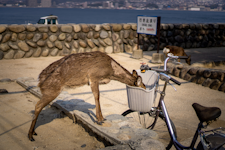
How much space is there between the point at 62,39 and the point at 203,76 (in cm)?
664

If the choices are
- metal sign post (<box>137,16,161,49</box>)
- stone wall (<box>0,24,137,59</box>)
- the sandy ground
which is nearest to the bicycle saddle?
the sandy ground

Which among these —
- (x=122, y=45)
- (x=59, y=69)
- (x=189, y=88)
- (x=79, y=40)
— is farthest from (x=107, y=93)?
(x=122, y=45)

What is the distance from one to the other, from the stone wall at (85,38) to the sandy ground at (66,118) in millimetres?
2587

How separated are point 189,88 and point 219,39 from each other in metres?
9.66

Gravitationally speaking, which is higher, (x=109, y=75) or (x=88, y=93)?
(x=109, y=75)

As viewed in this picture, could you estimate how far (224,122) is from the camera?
480 centimetres

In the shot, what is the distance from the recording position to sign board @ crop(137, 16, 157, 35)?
1074cm

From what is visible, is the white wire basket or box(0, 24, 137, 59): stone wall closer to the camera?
the white wire basket

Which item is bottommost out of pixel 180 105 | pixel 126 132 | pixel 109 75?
pixel 180 105

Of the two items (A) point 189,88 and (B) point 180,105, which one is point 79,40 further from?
(B) point 180,105

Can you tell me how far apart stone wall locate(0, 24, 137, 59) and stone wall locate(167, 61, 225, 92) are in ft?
15.4

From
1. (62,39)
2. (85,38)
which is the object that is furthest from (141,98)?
(85,38)

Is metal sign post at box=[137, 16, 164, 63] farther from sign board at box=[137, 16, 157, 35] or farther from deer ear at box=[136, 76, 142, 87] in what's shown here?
deer ear at box=[136, 76, 142, 87]

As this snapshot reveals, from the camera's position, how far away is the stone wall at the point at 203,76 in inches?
265
